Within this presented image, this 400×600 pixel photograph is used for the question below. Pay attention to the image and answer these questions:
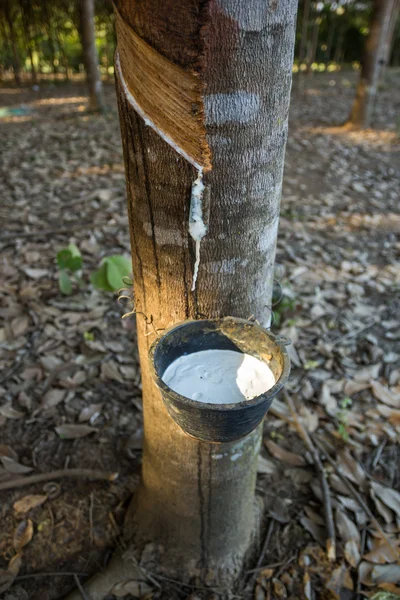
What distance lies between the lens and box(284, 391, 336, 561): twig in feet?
5.58

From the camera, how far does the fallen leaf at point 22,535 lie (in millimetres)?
1655

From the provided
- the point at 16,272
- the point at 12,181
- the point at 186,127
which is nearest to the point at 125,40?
the point at 186,127

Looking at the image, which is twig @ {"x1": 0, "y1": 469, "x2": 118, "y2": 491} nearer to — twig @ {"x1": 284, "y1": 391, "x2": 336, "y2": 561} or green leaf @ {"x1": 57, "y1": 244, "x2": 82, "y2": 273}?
twig @ {"x1": 284, "y1": 391, "x2": 336, "y2": 561}

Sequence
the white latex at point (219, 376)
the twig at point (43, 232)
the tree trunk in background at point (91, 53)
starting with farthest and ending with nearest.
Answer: the tree trunk in background at point (91, 53), the twig at point (43, 232), the white latex at point (219, 376)

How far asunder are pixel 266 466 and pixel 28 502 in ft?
3.38

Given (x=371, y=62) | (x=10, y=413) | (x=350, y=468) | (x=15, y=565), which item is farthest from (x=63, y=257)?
(x=371, y=62)

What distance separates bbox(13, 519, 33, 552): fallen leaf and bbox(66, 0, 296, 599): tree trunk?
0.67 m

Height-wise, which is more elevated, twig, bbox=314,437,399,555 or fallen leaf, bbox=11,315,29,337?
fallen leaf, bbox=11,315,29,337

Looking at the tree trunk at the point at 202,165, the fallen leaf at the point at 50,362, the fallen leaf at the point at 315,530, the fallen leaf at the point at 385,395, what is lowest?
the fallen leaf at the point at 315,530

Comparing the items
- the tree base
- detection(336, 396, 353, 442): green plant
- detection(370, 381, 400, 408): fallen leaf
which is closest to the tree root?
the tree base

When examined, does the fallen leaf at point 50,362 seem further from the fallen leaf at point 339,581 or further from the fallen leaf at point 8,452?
the fallen leaf at point 339,581

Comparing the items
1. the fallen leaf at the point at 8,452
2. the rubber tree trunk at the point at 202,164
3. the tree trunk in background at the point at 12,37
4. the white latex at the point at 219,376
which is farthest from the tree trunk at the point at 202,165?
the tree trunk in background at the point at 12,37

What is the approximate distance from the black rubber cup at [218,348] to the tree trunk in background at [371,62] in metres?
6.42

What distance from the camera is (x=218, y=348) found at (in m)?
1.18
